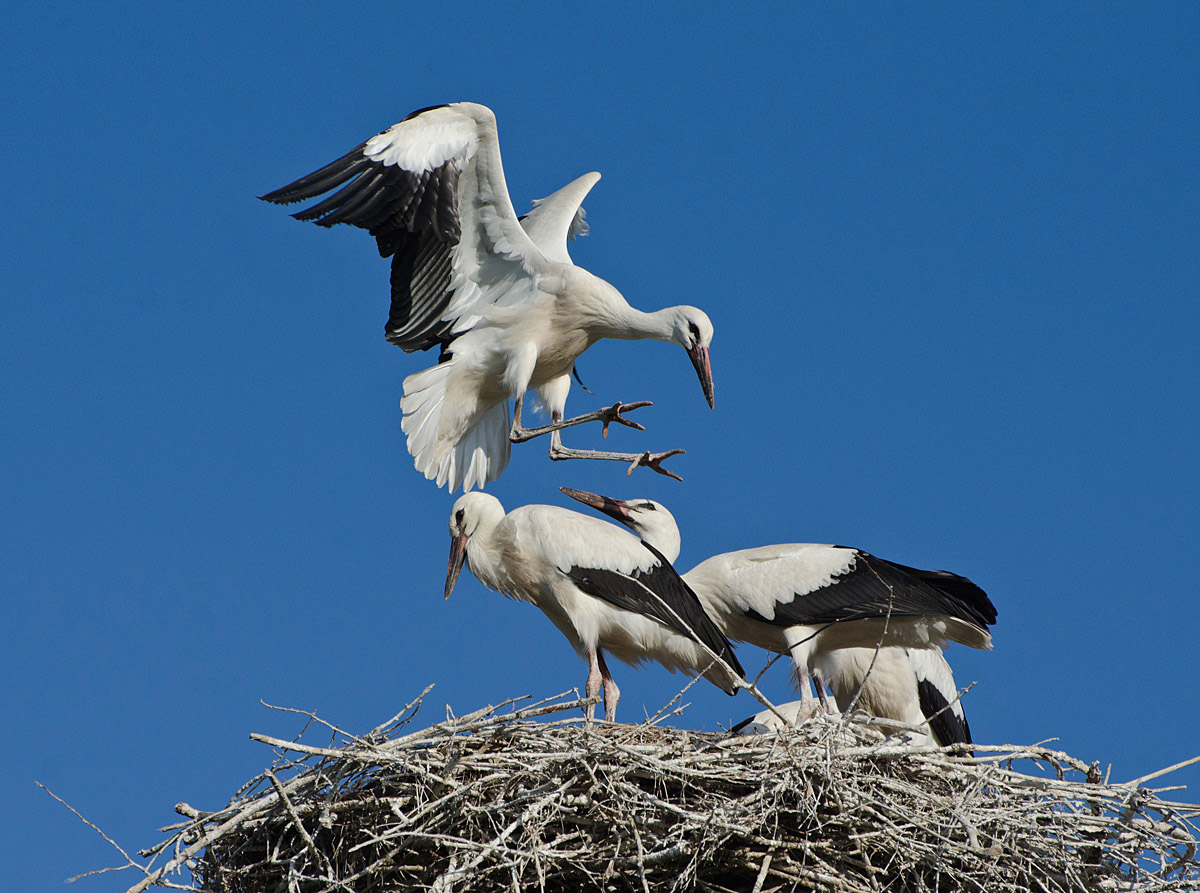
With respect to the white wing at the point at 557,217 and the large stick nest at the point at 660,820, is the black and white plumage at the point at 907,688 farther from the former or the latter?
the white wing at the point at 557,217

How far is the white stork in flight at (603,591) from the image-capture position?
7.03 m

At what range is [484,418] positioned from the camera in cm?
920

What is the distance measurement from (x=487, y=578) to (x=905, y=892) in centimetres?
296

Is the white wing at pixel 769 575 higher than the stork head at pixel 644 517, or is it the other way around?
the stork head at pixel 644 517

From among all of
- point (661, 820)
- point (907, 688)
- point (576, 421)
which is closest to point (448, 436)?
point (576, 421)

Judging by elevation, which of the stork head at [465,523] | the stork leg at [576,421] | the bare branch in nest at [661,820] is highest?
the stork leg at [576,421]

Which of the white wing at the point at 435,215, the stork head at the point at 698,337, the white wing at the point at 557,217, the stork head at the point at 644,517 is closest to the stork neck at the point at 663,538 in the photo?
the stork head at the point at 644,517

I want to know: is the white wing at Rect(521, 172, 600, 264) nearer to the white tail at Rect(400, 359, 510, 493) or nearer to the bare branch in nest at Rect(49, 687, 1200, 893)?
the white tail at Rect(400, 359, 510, 493)

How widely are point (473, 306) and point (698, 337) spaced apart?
1.36m

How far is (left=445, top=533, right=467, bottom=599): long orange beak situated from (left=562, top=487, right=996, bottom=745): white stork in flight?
2.89 feet

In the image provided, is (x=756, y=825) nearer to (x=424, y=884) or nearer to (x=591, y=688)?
(x=424, y=884)

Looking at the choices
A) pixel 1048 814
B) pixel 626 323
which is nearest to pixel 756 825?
pixel 1048 814

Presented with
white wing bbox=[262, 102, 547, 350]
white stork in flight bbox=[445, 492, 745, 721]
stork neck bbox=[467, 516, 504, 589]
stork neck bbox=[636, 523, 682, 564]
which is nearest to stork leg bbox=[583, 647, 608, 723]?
white stork in flight bbox=[445, 492, 745, 721]

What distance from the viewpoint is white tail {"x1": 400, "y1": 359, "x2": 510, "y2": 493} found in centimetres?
878
